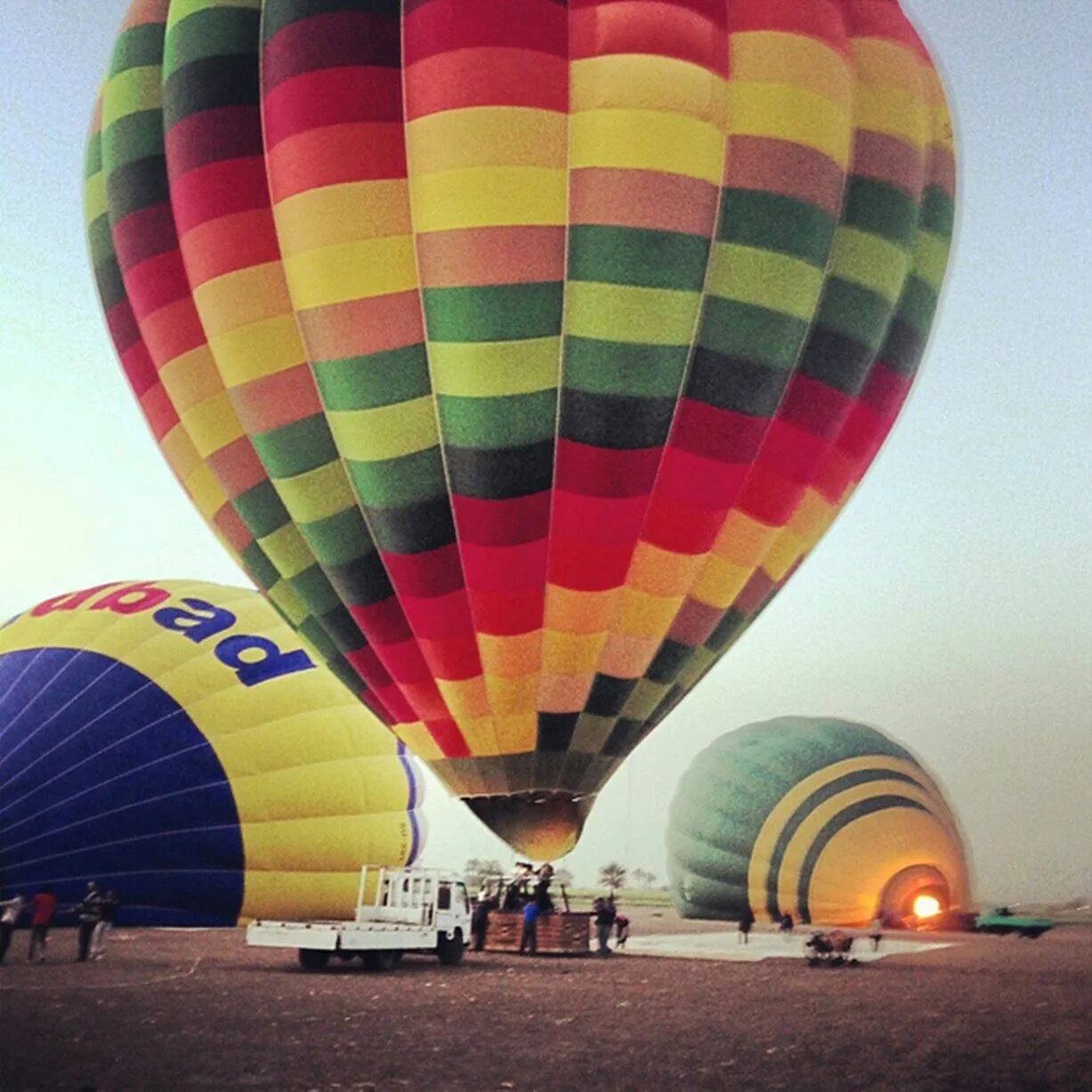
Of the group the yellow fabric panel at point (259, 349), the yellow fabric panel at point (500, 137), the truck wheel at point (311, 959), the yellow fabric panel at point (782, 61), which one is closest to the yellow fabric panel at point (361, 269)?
the yellow fabric panel at point (259, 349)

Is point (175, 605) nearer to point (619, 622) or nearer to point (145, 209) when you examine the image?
point (145, 209)

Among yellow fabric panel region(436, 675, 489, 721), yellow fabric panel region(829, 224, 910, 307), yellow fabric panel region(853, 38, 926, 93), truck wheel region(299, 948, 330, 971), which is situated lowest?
truck wheel region(299, 948, 330, 971)

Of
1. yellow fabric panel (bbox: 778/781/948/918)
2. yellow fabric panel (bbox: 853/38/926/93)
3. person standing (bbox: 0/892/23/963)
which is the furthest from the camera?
yellow fabric panel (bbox: 778/781/948/918)

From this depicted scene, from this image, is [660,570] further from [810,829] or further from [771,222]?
[810,829]

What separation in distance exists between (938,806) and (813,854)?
52.0 inches

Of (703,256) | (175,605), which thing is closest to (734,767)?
(175,605)

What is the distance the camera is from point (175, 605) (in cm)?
930

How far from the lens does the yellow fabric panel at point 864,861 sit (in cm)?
1127

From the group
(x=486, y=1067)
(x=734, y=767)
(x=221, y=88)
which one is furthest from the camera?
(x=734, y=767)

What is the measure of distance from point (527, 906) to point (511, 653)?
81.7 inches

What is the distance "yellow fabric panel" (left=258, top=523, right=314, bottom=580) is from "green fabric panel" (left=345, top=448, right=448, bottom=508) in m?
0.56

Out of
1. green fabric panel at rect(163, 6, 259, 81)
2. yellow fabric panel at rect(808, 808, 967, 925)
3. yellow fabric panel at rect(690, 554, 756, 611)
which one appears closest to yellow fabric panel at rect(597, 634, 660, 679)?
yellow fabric panel at rect(690, 554, 756, 611)

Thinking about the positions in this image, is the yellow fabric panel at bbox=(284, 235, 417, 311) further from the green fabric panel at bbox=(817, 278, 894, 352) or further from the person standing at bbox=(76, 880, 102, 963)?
the person standing at bbox=(76, 880, 102, 963)

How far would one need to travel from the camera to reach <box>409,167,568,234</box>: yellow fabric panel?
5.34m
